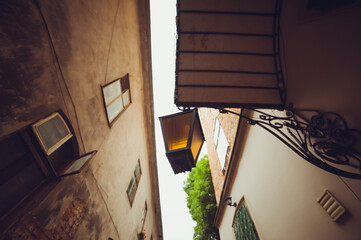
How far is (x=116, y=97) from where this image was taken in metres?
4.69

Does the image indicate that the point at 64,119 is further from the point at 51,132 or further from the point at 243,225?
the point at 243,225

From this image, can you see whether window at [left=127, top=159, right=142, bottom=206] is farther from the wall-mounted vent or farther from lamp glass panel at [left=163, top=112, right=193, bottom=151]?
the wall-mounted vent

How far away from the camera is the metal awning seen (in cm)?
224

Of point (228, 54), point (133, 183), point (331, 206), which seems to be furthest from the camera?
point (133, 183)

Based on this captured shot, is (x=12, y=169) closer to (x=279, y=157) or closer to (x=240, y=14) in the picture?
(x=240, y=14)

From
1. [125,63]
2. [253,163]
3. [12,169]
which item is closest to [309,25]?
[253,163]

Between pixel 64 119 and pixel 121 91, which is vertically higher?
pixel 121 91

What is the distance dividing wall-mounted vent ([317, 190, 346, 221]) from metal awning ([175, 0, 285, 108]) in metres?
1.40

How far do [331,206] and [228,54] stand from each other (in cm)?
253

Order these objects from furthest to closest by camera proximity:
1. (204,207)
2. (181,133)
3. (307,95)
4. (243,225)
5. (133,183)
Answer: (204,207) → (133,183) → (243,225) → (181,133) → (307,95)

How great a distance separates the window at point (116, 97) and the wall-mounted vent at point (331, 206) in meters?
4.53

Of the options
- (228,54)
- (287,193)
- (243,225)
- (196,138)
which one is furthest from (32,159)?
(243,225)

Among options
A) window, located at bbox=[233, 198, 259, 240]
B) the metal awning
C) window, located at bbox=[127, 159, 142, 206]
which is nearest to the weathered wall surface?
the metal awning

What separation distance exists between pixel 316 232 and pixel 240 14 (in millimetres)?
3359
